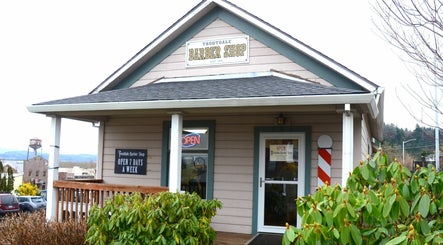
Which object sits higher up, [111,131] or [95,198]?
[111,131]

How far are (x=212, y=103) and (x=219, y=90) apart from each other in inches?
28.1

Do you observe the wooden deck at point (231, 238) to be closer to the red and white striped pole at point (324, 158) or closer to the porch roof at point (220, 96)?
the red and white striped pole at point (324, 158)

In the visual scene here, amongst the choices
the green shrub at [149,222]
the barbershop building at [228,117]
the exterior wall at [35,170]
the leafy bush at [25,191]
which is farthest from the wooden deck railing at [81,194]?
the exterior wall at [35,170]

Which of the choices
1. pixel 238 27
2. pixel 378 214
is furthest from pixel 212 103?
pixel 378 214

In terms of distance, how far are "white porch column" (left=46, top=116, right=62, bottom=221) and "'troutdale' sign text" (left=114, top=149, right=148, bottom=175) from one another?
162 cm

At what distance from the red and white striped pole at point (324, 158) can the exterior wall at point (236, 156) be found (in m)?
0.09

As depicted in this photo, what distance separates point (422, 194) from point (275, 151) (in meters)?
4.97

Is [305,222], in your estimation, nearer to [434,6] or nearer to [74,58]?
[434,6]

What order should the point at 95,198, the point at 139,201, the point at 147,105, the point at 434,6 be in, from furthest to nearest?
the point at 95,198 < the point at 147,105 < the point at 139,201 < the point at 434,6

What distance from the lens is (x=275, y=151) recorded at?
25.0 ft

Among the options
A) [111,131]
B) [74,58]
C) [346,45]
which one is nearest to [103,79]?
[111,131]

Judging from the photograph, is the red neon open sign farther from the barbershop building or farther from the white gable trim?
the white gable trim

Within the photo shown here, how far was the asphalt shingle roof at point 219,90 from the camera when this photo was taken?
593 cm

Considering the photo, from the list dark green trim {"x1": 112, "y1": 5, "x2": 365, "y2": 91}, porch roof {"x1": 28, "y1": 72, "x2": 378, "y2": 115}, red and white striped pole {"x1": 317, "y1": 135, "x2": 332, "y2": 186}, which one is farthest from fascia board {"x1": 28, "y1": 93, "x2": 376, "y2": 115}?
dark green trim {"x1": 112, "y1": 5, "x2": 365, "y2": 91}
